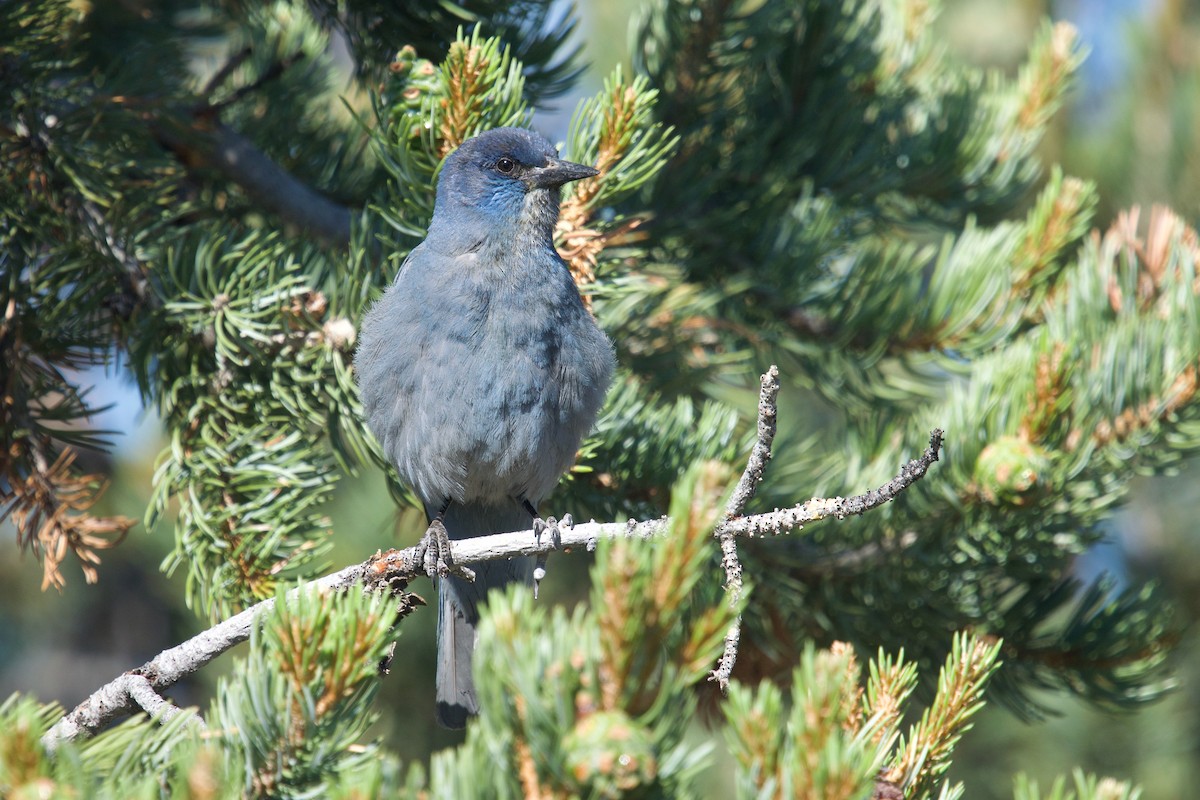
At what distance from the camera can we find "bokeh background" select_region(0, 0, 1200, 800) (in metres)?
4.43

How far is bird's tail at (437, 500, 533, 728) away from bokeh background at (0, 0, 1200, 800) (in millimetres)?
588

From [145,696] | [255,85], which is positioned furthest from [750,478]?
[255,85]

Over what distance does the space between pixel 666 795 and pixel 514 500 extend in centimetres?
211

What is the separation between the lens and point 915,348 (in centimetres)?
298

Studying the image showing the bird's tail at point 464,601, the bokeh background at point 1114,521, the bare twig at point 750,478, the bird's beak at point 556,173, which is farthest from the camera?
the bokeh background at point 1114,521

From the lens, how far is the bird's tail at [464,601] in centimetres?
297

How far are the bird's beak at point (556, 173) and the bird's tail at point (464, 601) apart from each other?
100cm

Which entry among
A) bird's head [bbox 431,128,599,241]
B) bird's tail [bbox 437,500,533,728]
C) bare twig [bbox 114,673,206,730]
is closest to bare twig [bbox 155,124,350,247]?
bird's head [bbox 431,128,599,241]

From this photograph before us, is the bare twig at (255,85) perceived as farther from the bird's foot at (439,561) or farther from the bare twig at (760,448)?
the bare twig at (760,448)

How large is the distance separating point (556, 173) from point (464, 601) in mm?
1366

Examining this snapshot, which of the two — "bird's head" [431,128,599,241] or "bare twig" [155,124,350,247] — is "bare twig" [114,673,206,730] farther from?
"bird's head" [431,128,599,241]

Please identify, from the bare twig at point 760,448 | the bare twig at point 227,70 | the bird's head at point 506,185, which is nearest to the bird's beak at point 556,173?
the bird's head at point 506,185

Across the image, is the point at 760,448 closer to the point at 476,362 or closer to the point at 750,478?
the point at 750,478

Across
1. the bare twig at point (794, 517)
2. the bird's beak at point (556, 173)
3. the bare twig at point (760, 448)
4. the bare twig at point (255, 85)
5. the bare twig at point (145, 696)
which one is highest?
the bare twig at point (255, 85)
